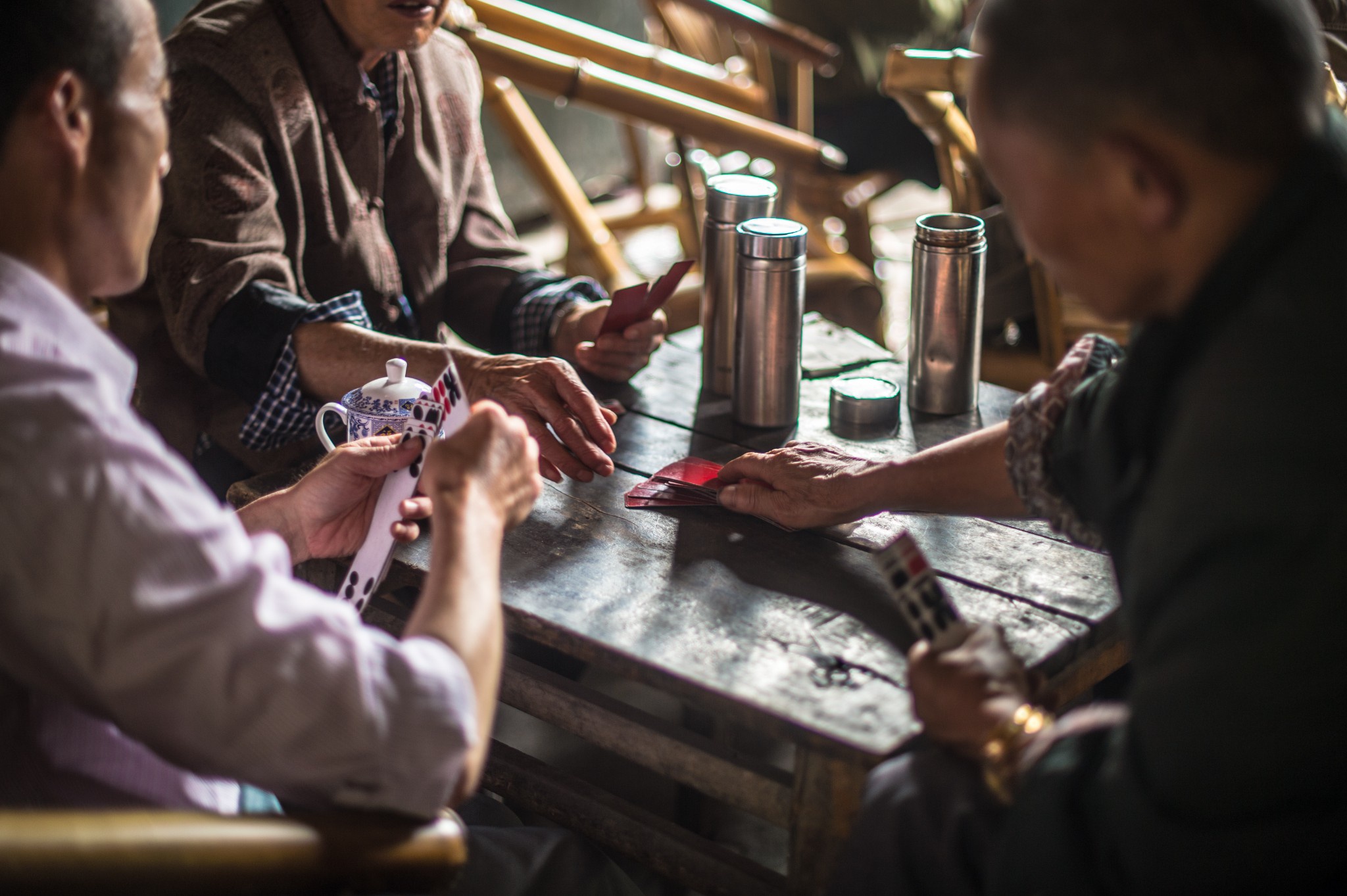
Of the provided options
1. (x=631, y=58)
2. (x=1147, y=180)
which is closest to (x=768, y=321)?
(x=1147, y=180)

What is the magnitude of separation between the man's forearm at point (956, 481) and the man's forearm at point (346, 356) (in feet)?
2.29

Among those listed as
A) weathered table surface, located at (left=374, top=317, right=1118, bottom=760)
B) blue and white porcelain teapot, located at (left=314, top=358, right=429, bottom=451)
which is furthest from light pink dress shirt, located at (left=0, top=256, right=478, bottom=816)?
blue and white porcelain teapot, located at (left=314, top=358, right=429, bottom=451)

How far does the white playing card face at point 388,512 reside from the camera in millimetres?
1269

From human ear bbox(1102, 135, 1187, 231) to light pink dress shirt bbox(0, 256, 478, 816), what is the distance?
587mm

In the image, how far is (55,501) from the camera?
2.48 ft

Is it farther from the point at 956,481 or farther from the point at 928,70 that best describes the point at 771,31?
the point at 956,481

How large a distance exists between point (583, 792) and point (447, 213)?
116 cm

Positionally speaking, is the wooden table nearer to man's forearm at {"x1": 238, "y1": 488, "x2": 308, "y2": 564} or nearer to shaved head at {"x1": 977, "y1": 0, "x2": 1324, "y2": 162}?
man's forearm at {"x1": 238, "y1": 488, "x2": 308, "y2": 564}

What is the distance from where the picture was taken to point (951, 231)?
1.65m

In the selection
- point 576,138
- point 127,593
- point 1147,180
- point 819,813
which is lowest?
point 576,138

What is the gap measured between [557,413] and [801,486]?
1.16ft

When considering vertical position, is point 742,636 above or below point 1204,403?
below

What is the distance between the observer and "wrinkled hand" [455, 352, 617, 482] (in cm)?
148

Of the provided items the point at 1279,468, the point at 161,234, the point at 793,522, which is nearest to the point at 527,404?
the point at 793,522
